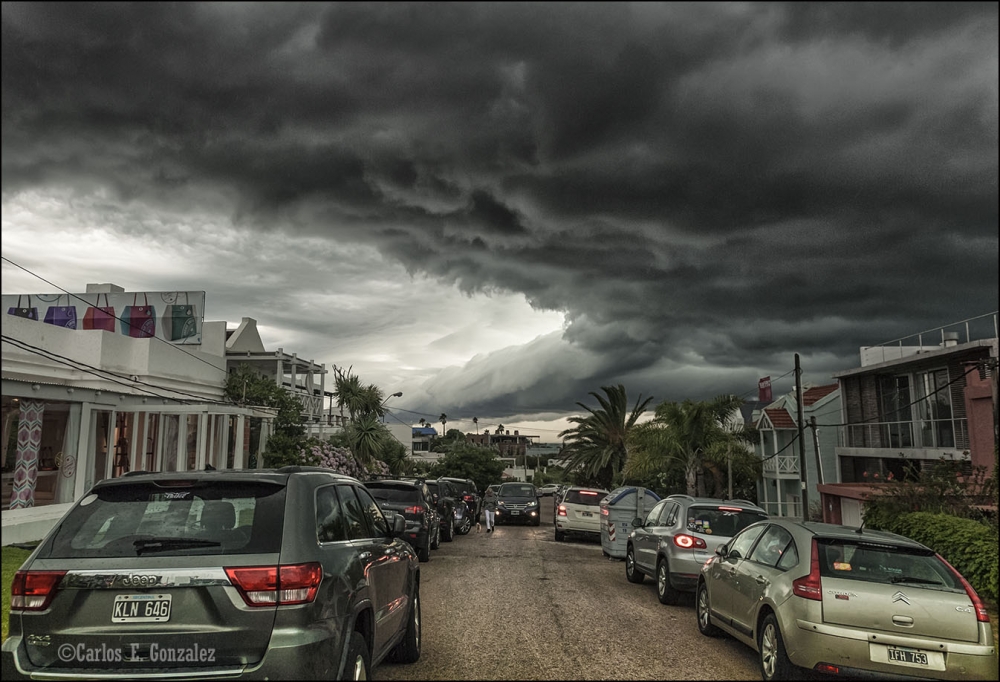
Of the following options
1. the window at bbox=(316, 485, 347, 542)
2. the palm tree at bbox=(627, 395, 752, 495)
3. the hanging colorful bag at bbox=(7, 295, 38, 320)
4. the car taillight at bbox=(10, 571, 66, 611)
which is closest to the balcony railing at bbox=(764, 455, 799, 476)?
the palm tree at bbox=(627, 395, 752, 495)

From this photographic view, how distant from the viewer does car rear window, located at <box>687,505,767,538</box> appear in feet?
35.4

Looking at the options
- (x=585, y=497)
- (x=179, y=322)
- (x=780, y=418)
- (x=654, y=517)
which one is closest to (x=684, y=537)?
(x=654, y=517)

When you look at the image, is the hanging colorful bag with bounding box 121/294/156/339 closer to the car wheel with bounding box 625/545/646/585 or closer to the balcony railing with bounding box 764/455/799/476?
the car wheel with bounding box 625/545/646/585

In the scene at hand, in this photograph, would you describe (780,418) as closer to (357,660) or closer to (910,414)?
(910,414)

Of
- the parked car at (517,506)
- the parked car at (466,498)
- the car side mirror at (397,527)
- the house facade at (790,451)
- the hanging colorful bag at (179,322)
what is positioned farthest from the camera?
the house facade at (790,451)

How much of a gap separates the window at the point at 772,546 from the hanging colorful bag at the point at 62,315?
1382 inches

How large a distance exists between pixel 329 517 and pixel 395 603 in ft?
4.94

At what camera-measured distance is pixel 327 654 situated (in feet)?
14.2

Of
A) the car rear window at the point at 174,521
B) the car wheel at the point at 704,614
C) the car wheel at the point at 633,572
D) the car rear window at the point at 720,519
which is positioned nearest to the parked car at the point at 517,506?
the car wheel at the point at 633,572

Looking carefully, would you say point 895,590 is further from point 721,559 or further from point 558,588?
point 558,588

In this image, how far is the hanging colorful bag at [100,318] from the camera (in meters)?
33.7

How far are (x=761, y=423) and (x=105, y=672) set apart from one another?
4277 centimetres

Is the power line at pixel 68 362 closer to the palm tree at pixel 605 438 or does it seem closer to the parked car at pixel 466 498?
the parked car at pixel 466 498

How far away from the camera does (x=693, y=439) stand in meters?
37.6
